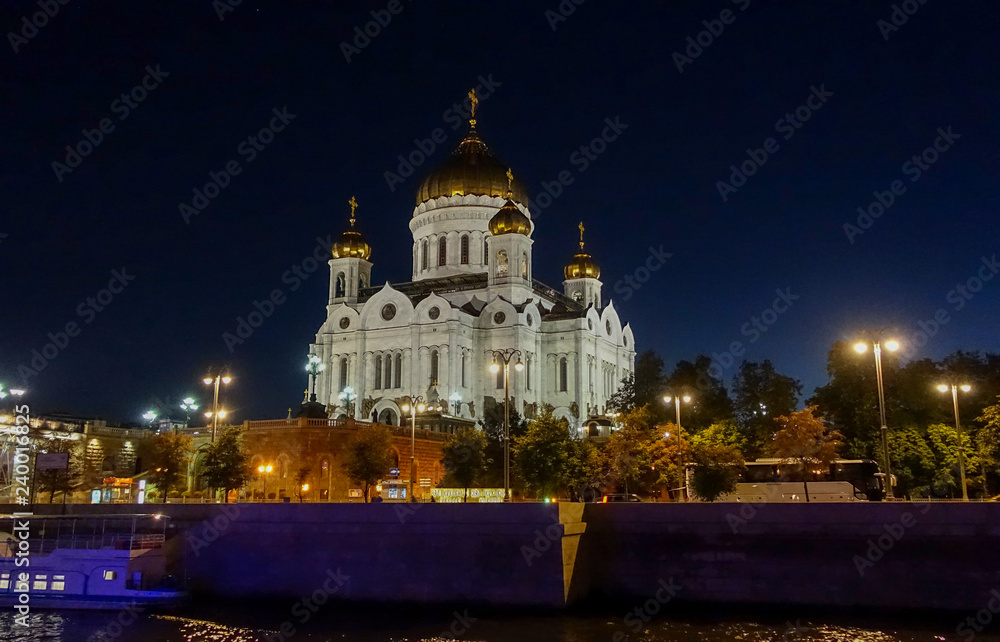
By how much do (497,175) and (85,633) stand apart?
211ft

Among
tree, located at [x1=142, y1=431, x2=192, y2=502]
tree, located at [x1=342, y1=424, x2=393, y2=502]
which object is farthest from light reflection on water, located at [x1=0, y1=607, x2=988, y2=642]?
tree, located at [x1=342, y1=424, x2=393, y2=502]

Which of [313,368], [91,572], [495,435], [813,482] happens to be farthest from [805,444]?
[313,368]

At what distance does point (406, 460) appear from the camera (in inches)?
2189

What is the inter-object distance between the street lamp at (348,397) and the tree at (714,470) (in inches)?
1498

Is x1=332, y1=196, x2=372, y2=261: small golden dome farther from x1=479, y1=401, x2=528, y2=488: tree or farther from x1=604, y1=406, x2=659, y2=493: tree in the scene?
x1=604, y1=406, x2=659, y2=493: tree

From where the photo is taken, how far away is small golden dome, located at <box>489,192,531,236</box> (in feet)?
254

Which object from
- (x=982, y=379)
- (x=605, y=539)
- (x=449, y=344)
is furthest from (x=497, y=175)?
(x=605, y=539)

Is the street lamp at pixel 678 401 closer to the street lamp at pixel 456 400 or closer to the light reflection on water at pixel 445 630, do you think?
the light reflection on water at pixel 445 630

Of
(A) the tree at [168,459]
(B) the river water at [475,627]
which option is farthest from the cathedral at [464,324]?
(B) the river water at [475,627]

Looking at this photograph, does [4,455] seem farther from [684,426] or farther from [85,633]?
[684,426]

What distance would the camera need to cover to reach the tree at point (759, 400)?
2214 inches

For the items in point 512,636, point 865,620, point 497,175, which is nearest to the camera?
point 512,636

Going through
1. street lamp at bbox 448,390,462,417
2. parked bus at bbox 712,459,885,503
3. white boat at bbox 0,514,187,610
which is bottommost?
Result: white boat at bbox 0,514,187,610

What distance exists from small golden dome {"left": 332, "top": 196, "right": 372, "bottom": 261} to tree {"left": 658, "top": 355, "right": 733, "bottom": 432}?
Answer: 36538 millimetres
